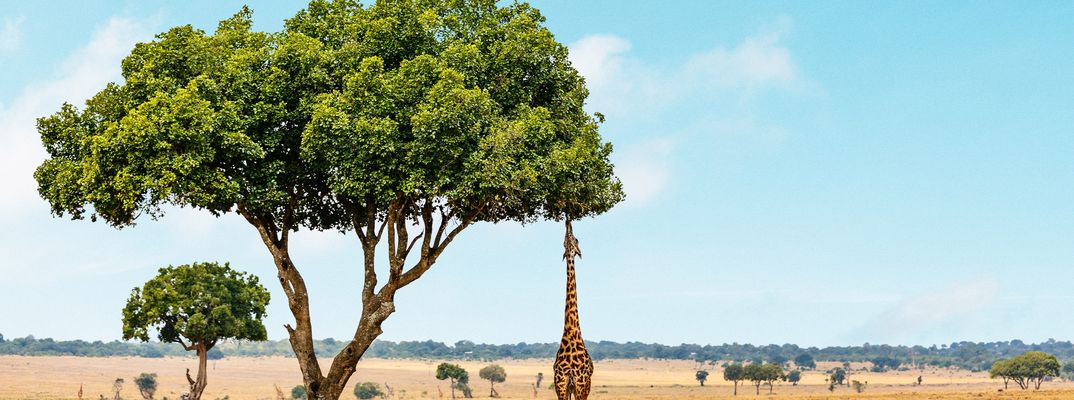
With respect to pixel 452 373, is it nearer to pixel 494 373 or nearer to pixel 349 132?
pixel 494 373

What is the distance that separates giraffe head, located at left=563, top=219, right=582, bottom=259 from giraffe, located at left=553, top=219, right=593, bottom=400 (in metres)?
0.43

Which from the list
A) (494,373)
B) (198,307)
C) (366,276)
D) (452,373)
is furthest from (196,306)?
(494,373)

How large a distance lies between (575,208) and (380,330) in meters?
6.81

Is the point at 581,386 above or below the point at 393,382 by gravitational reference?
above

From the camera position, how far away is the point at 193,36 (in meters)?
27.7

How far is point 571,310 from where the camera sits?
2945cm

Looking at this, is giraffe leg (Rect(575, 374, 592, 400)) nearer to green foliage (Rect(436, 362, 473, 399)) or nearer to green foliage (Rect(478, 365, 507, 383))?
green foliage (Rect(436, 362, 473, 399))

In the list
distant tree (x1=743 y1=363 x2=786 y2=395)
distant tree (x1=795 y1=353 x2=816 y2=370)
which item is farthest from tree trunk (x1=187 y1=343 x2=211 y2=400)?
distant tree (x1=795 y1=353 x2=816 y2=370)

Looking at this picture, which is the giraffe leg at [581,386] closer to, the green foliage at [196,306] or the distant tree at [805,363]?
the green foliage at [196,306]

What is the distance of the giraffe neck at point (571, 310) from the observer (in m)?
29.1

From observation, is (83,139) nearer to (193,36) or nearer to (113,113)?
(113,113)

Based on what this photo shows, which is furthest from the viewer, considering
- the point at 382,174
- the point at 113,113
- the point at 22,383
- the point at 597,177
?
the point at 22,383

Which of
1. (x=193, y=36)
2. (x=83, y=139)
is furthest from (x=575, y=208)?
(x=83, y=139)

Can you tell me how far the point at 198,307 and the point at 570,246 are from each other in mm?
23763
